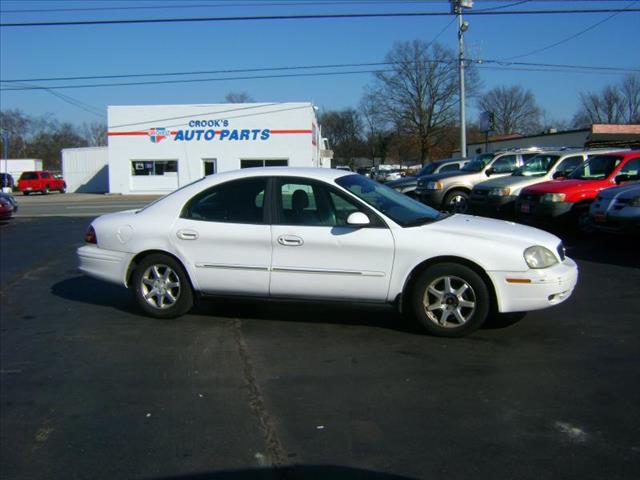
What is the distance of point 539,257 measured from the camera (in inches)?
218

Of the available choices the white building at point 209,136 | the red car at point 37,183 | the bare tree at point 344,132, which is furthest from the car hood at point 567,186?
the bare tree at point 344,132

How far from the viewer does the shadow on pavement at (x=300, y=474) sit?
10.7 feet

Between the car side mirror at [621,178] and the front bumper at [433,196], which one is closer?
the car side mirror at [621,178]

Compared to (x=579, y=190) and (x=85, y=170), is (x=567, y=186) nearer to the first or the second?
(x=579, y=190)

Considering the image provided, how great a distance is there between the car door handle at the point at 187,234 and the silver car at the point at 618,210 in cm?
672

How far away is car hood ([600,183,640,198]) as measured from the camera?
9652 millimetres

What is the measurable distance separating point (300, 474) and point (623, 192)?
8.33m

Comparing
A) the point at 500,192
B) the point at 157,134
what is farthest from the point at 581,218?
the point at 157,134

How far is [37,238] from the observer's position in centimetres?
1473

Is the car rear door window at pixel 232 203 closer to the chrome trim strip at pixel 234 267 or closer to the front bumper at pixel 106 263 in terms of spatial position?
the chrome trim strip at pixel 234 267

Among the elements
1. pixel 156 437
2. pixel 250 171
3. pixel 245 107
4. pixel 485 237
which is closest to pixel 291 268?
pixel 250 171

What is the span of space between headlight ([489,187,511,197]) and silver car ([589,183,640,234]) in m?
3.28

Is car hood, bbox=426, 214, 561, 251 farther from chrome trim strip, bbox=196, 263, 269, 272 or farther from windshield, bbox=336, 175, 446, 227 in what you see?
chrome trim strip, bbox=196, 263, 269, 272

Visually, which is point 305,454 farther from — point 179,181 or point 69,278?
point 179,181
